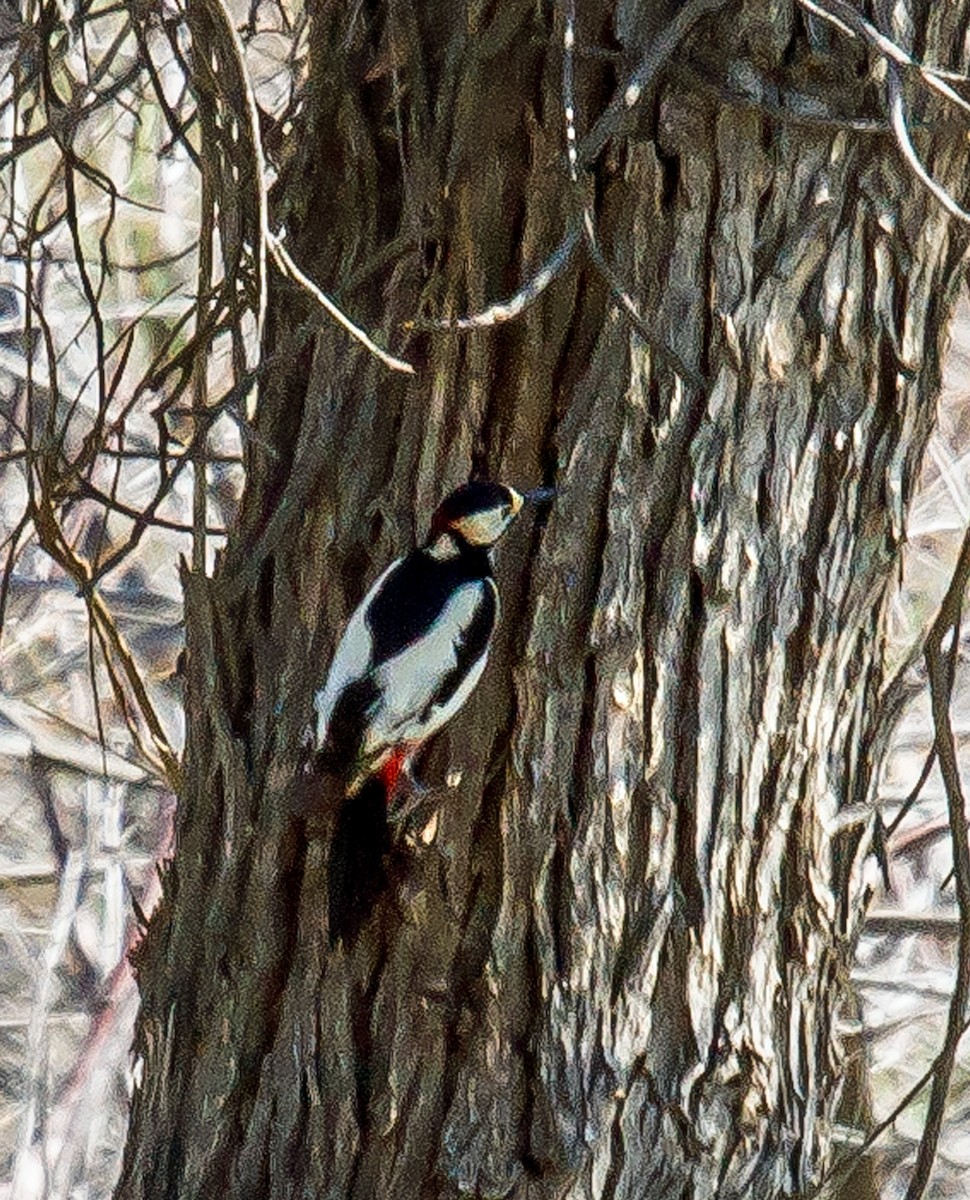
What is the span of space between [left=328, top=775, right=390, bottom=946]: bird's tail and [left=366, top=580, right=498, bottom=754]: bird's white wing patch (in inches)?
3.7

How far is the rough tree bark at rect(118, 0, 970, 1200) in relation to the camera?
1.87m

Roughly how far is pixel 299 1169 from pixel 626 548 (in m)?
0.74

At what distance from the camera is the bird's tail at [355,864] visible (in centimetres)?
194

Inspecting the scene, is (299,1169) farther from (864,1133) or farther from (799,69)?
(864,1133)

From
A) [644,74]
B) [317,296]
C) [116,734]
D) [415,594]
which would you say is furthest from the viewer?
[116,734]

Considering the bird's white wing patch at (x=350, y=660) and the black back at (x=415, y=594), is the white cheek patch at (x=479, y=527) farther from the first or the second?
the bird's white wing patch at (x=350, y=660)

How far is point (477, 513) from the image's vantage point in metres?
1.83

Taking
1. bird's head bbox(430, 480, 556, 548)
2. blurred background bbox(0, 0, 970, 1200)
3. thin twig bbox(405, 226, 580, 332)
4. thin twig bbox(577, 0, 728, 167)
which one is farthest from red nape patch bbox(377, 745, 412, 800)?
blurred background bbox(0, 0, 970, 1200)

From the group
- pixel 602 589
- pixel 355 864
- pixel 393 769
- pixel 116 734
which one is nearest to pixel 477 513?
pixel 602 589

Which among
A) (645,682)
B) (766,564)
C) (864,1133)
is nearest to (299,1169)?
(645,682)

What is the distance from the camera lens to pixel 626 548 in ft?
6.17

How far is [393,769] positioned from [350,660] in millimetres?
118

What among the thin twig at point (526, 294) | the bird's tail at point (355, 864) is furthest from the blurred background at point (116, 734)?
the thin twig at point (526, 294)

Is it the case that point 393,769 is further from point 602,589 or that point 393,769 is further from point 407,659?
point 602,589
